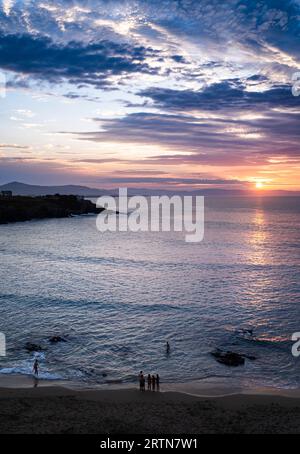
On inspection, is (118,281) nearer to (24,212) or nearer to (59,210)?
(24,212)

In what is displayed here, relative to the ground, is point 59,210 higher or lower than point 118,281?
higher

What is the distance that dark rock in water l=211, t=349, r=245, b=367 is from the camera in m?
31.9

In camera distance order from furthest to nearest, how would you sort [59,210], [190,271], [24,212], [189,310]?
[59,210] → [24,212] → [190,271] → [189,310]

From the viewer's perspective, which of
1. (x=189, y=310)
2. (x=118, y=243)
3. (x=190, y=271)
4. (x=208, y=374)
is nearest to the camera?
(x=208, y=374)

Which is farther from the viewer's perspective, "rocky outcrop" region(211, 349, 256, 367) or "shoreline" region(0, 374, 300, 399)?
"rocky outcrop" region(211, 349, 256, 367)

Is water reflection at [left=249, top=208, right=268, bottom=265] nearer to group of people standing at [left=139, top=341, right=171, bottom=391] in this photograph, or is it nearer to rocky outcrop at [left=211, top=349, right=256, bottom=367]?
rocky outcrop at [left=211, top=349, right=256, bottom=367]

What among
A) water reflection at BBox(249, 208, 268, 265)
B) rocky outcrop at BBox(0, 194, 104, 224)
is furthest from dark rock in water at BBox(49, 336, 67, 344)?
rocky outcrop at BBox(0, 194, 104, 224)

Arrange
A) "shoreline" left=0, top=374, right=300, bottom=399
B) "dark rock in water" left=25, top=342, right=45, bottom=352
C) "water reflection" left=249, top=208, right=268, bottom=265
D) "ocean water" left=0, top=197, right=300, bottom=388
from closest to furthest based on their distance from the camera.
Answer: "shoreline" left=0, top=374, right=300, bottom=399 → "ocean water" left=0, top=197, right=300, bottom=388 → "dark rock in water" left=25, top=342, right=45, bottom=352 → "water reflection" left=249, top=208, right=268, bottom=265

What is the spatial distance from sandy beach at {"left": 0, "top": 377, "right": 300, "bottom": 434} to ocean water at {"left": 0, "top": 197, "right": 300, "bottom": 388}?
2.83 metres

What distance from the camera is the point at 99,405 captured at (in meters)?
24.5

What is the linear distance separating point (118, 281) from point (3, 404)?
35.8 meters

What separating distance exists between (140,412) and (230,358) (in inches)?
442
